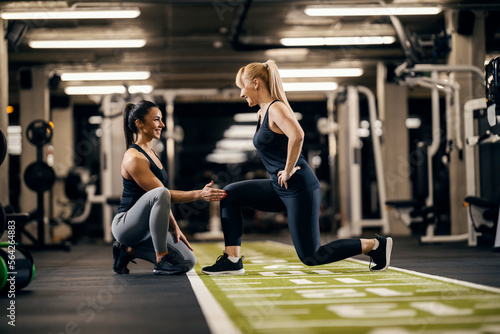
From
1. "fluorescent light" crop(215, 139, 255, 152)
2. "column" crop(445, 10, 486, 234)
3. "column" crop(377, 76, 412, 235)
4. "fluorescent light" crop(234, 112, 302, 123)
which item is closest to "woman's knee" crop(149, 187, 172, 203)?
"column" crop(445, 10, 486, 234)

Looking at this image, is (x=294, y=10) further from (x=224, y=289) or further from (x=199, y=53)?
(x=224, y=289)

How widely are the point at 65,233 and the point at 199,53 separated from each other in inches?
213

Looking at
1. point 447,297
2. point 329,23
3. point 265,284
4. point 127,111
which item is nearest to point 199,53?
point 329,23

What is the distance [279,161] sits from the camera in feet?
12.6

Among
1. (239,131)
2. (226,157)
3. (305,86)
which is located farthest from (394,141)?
(226,157)

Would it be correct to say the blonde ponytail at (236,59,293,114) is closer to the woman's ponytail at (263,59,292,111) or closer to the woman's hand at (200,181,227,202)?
the woman's ponytail at (263,59,292,111)

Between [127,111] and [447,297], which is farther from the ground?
[127,111]

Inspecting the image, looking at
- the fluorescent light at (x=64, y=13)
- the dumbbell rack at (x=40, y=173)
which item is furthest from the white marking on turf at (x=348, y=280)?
the fluorescent light at (x=64, y=13)

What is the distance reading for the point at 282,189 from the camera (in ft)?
12.5

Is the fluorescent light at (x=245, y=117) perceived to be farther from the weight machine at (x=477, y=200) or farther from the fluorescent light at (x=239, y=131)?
the weight machine at (x=477, y=200)

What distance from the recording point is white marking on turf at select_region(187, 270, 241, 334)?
2320 mm

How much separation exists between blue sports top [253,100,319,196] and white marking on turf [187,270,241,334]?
2.49 ft

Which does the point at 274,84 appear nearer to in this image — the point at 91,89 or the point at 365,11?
the point at 365,11

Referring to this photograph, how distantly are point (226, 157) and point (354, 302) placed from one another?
60.0 ft
